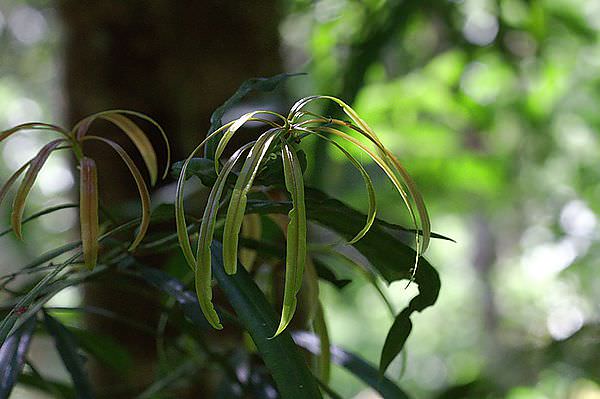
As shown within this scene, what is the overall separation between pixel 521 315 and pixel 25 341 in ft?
9.79

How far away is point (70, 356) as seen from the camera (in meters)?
0.40

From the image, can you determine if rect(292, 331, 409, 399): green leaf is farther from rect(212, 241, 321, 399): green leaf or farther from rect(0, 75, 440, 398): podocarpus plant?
rect(212, 241, 321, 399): green leaf

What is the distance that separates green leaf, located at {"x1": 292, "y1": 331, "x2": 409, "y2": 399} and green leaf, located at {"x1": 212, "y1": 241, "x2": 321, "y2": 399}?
0.11m

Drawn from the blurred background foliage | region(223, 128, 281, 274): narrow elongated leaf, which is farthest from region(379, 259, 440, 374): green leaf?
the blurred background foliage

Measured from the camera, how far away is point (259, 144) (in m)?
0.28

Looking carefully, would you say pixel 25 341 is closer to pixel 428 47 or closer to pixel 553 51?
pixel 553 51

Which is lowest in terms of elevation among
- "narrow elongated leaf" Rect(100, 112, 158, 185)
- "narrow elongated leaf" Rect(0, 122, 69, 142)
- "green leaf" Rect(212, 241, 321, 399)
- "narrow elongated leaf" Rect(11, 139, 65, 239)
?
"green leaf" Rect(212, 241, 321, 399)

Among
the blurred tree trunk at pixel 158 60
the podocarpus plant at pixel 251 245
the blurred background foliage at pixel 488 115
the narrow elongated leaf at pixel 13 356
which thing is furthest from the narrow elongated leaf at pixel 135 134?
the blurred tree trunk at pixel 158 60

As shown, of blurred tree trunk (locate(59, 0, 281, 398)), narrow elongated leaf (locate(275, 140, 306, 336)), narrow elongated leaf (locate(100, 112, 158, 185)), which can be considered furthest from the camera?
blurred tree trunk (locate(59, 0, 281, 398))

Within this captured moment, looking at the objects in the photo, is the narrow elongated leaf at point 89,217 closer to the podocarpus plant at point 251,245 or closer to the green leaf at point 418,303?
the podocarpus plant at point 251,245

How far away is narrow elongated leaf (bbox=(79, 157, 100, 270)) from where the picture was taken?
12.6 inches

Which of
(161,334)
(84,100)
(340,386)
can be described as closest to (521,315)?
(340,386)

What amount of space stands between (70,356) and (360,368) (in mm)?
179

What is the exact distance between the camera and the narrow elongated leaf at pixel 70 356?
0.40m
